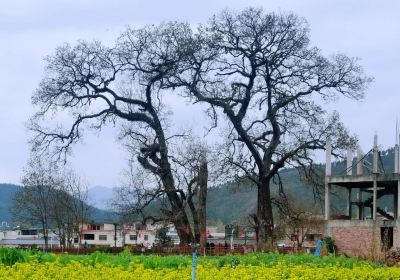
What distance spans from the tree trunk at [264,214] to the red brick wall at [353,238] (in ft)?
Answer: 11.5

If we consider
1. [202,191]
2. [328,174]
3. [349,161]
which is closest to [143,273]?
[328,174]

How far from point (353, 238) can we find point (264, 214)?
198 inches

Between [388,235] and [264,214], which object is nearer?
[388,235]

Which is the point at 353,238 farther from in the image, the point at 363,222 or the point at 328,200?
the point at 328,200

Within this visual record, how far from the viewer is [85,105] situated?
43156 mm

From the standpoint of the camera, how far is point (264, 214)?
4153 cm

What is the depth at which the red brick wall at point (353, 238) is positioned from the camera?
37781 millimetres

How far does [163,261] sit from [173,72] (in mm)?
23576

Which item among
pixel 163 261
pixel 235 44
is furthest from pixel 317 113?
pixel 163 261

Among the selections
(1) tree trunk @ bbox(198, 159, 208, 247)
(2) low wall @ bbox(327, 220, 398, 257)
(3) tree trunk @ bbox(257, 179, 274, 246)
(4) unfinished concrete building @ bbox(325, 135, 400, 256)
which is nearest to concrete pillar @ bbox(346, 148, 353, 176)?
(4) unfinished concrete building @ bbox(325, 135, 400, 256)

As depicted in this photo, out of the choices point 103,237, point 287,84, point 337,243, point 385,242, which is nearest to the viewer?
Answer: point 385,242

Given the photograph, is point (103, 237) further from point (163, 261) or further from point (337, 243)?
point (163, 261)

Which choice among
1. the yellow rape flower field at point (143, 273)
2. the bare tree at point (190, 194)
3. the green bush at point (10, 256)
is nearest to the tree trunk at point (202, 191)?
the bare tree at point (190, 194)

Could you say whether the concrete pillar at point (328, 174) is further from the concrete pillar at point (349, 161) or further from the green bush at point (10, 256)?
the green bush at point (10, 256)
